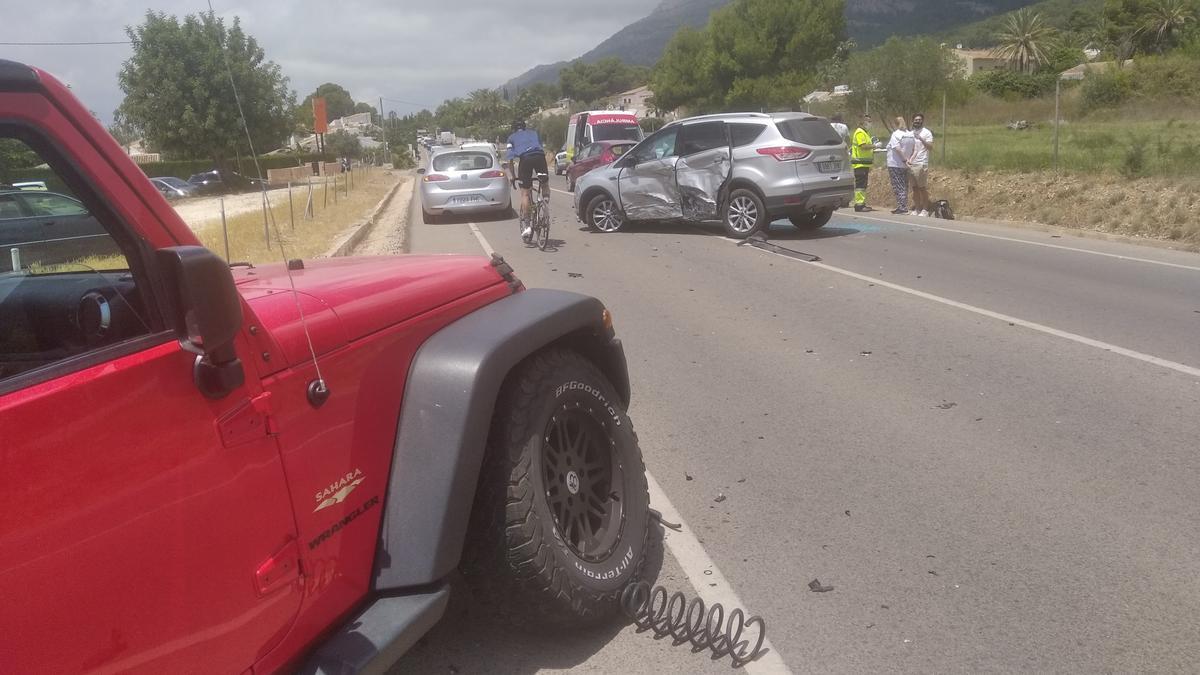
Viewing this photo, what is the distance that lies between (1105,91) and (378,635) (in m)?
41.9

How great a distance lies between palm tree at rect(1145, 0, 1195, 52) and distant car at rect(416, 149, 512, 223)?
62.6 m

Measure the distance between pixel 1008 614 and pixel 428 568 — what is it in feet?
7.21

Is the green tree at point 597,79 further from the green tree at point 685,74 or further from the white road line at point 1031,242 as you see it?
the white road line at point 1031,242

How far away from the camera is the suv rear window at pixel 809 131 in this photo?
1449 centimetres

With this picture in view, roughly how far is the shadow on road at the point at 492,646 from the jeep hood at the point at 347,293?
992 millimetres

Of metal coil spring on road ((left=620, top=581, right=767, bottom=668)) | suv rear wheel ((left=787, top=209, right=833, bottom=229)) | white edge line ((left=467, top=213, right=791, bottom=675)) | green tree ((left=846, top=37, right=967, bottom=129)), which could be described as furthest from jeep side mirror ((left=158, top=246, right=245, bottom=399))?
green tree ((left=846, top=37, right=967, bottom=129))

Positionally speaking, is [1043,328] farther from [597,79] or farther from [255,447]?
[597,79]

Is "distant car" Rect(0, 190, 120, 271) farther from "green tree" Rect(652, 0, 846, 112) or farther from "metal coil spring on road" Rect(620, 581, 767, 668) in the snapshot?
"green tree" Rect(652, 0, 846, 112)

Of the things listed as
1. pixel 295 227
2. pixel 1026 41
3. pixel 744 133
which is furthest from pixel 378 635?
pixel 1026 41

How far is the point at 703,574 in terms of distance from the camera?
3.96m

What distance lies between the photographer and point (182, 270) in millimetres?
1949

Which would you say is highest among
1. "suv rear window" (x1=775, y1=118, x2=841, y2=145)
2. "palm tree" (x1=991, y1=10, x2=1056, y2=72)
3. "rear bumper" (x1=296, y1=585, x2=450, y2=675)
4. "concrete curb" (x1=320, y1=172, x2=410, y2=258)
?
"palm tree" (x1=991, y1=10, x2=1056, y2=72)

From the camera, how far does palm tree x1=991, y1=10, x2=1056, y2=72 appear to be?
10144 cm

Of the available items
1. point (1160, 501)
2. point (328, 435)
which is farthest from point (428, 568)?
point (1160, 501)
